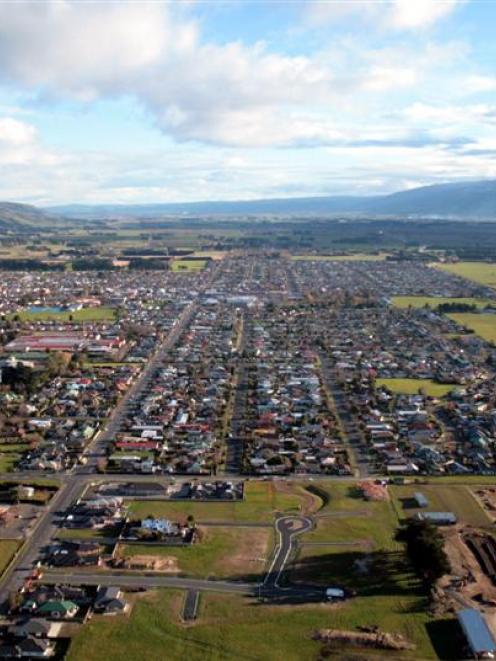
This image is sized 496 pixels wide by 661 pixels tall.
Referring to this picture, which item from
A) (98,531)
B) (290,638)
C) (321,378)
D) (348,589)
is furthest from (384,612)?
(321,378)

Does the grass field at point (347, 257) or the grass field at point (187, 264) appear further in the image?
the grass field at point (347, 257)

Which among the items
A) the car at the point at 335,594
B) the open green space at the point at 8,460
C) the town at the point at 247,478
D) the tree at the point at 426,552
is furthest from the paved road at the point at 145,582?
the open green space at the point at 8,460

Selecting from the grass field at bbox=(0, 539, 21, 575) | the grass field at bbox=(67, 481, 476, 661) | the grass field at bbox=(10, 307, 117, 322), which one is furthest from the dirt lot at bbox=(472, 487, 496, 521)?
the grass field at bbox=(10, 307, 117, 322)

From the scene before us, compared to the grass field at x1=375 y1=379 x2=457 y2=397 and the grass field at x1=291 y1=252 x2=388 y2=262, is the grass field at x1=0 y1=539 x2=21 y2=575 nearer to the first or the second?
the grass field at x1=375 y1=379 x2=457 y2=397

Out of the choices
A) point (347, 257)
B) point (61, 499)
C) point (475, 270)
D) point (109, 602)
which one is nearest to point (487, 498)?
point (109, 602)

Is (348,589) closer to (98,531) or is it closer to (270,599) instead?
(270,599)

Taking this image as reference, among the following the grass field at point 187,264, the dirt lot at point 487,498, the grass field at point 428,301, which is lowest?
the dirt lot at point 487,498

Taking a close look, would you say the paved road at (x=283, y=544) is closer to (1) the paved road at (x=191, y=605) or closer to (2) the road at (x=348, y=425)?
(1) the paved road at (x=191, y=605)
